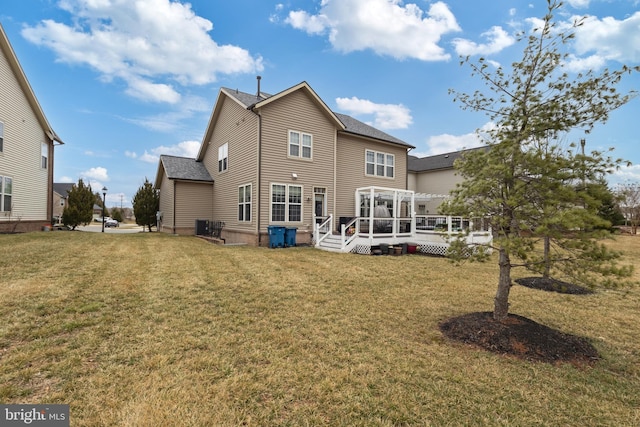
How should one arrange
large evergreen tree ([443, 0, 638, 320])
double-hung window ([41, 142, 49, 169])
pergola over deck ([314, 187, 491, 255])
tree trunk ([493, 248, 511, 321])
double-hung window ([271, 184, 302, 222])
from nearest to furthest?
large evergreen tree ([443, 0, 638, 320]) < tree trunk ([493, 248, 511, 321]) < pergola over deck ([314, 187, 491, 255]) < double-hung window ([271, 184, 302, 222]) < double-hung window ([41, 142, 49, 169])

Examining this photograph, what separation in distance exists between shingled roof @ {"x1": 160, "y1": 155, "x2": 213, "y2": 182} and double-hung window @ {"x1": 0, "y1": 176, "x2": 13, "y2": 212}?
703 centimetres

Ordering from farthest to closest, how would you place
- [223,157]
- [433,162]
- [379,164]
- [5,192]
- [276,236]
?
[433,162], [379,164], [223,157], [5,192], [276,236]

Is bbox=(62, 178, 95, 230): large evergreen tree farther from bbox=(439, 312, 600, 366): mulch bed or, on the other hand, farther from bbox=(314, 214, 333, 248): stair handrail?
bbox=(439, 312, 600, 366): mulch bed

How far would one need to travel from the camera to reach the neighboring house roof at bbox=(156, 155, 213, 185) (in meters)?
18.0

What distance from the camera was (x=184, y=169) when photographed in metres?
19.0

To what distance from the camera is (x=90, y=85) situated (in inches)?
697

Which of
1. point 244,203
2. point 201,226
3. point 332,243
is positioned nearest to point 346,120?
point 244,203

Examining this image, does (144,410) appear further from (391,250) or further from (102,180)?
(102,180)

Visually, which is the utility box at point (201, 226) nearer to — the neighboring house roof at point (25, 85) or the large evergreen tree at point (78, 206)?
the large evergreen tree at point (78, 206)

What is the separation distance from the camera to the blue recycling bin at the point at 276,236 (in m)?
12.9

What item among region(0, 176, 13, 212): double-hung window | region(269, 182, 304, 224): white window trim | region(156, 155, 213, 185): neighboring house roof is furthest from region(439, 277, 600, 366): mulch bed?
region(0, 176, 13, 212): double-hung window

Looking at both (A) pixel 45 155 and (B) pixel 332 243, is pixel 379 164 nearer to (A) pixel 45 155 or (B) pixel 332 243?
(B) pixel 332 243

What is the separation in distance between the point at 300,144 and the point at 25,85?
1495 centimetres

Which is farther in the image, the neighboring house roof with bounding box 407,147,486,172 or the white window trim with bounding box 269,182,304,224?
the neighboring house roof with bounding box 407,147,486,172
